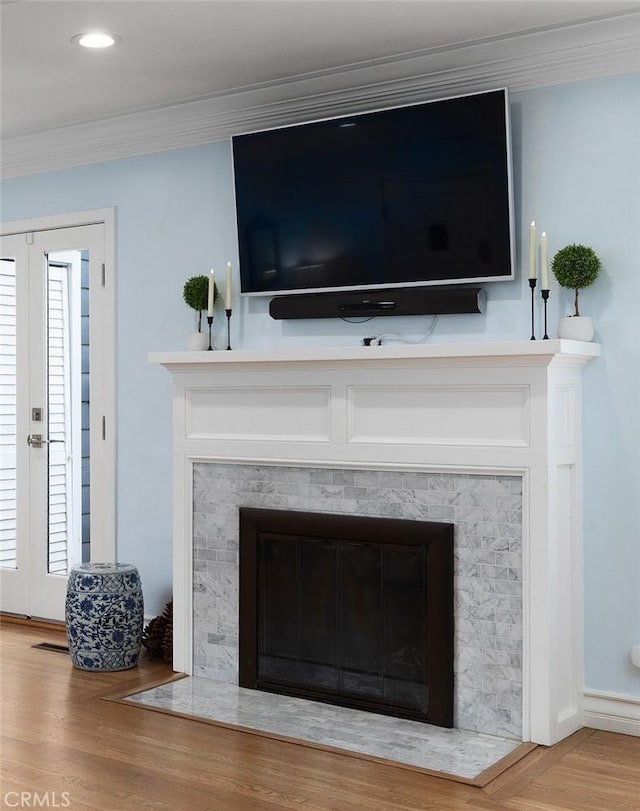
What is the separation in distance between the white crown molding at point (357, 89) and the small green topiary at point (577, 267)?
63 cm

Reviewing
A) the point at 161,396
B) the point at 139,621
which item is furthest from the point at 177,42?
the point at 139,621

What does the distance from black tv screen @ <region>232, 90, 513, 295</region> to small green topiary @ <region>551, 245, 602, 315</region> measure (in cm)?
21

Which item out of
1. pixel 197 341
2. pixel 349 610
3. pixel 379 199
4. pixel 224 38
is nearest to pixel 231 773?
pixel 349 610

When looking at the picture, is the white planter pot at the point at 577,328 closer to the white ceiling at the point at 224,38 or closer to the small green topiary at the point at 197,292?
the white ceiling at the point at 224,38

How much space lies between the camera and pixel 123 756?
10.2 feet

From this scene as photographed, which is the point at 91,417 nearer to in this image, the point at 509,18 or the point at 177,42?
the point at 177,42

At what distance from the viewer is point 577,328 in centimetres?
337

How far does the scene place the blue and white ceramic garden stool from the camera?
4102mm

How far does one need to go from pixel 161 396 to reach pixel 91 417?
18.4 inches

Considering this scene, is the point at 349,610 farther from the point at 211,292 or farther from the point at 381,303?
the point at 211,292

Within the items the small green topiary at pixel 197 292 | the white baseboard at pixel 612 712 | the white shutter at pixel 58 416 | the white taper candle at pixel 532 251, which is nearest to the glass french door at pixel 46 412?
the white shutter at pixel 58 416

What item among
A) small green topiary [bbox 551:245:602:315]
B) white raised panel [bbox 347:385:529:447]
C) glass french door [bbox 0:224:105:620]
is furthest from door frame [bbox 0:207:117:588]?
small green topiary [bbox 551:245:602:315]

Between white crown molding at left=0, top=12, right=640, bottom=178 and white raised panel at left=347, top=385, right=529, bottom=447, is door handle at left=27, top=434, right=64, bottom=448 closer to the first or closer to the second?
white crown molding at left=0, top=12, right=640, bottom=178

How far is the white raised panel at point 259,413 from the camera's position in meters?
3.72
